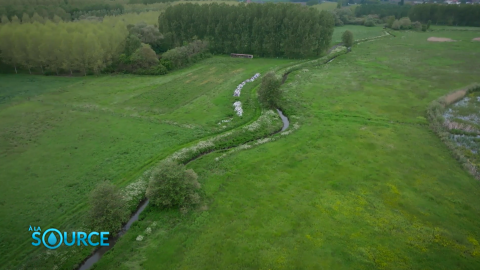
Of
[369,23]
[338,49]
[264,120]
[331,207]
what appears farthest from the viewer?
[369,23]

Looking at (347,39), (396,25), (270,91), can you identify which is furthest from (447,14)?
(270,91)

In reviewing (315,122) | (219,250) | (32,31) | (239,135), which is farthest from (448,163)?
(32,31)

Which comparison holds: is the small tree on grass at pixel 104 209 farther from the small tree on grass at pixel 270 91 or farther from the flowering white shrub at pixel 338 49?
the flowering white shrub at pixel 338 49

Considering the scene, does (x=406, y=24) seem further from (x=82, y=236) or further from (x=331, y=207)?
(x=82, y=236)

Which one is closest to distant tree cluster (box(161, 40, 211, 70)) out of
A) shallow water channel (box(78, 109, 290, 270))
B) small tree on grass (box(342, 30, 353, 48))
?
small tree on grass (box(342, 30, 353, 48))

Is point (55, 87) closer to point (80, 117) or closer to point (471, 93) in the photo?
point (80, 117)

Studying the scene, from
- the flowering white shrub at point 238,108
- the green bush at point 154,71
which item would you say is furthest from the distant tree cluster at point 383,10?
the flowering white shrub at point 238,108
